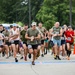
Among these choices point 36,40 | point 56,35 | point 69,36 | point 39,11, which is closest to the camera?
point 36,40

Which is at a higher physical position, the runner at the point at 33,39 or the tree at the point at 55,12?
the tree at the point at 55,12

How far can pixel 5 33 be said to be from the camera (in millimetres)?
19859

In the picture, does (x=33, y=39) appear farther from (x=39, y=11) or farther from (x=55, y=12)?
(x=39, y=11)

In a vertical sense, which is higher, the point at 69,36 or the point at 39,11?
the point at 39,11

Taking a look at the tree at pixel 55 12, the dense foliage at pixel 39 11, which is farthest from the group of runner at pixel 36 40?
the tree at pixel 55 12

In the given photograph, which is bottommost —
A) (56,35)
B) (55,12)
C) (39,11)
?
(56,35)

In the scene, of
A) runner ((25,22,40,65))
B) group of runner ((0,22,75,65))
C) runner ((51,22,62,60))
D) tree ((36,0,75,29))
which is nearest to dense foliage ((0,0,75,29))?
tree ((36,0,75,29))

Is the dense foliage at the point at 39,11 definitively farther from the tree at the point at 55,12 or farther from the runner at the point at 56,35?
the runner at the point at 56,35

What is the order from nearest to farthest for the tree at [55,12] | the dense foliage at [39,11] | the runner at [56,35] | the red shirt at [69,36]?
the runner at [56,35] < the red shirt at [69,36] < the tree at [55,12] < the dense foliage at [39,11]

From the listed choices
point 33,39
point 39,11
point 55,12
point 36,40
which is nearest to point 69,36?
point 36,40

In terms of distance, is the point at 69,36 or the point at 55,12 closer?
the point at 69,36

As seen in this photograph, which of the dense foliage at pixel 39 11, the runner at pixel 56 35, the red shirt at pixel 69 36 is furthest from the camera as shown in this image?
the dense foliage at pixel 39 11

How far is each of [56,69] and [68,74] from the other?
142cm

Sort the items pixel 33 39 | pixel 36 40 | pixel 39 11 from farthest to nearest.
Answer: pixel 39 11 → pixel 36 40 → pixel 33 39
